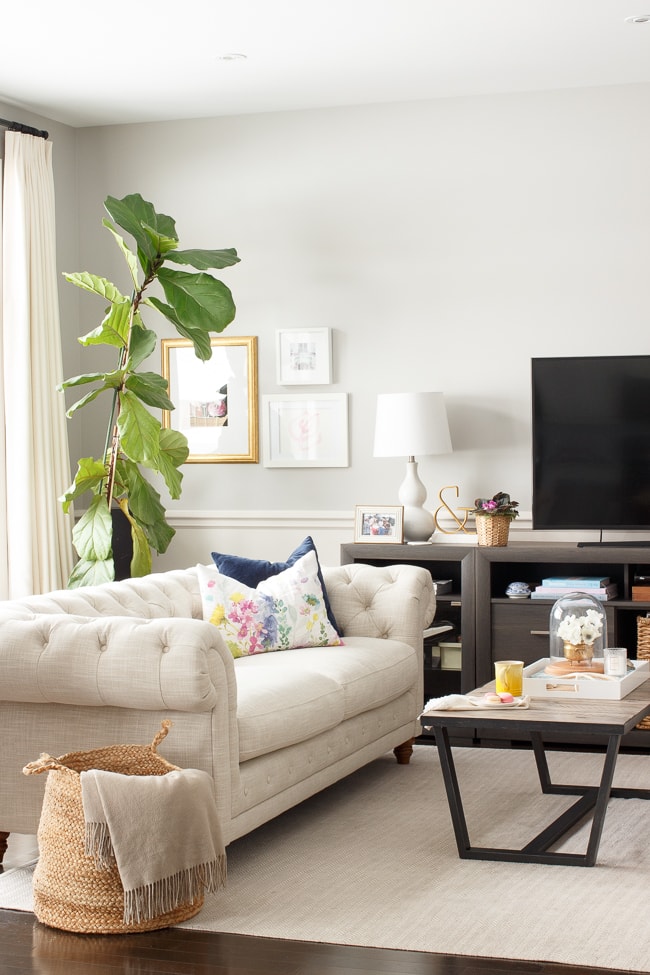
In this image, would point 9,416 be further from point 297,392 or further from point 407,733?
point 407,733

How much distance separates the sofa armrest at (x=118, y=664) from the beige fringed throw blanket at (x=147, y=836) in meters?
0.25

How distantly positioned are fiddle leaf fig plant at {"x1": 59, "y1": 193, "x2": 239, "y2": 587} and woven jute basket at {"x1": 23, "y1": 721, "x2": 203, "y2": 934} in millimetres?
2152

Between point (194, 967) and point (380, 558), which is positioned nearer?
point (194, 967)

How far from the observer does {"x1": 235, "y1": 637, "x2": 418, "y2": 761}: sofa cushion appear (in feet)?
11.1

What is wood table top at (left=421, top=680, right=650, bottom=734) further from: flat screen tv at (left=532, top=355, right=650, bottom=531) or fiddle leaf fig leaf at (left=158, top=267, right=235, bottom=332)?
fiddle leaf fig leaf at (left=158, top=267, right=235, bottom=332)

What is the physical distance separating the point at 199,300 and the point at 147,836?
2.86 meters

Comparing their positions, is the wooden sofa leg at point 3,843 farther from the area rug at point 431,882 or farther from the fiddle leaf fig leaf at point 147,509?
the fiddle leaf fig leaf at point 147,509

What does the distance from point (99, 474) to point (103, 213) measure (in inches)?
61.6

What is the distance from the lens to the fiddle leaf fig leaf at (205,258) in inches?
204

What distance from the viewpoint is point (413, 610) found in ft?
15.0

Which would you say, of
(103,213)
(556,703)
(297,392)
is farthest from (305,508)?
(556,703)

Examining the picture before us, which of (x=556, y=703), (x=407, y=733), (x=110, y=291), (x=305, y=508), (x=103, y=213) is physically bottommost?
(x=407, y=733)

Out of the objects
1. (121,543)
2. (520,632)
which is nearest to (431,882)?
(520,632)

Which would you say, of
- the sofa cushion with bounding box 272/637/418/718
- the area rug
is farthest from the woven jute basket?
the sofa cushion with bounding box 272/637/418/718
